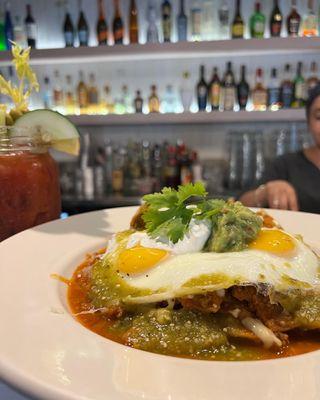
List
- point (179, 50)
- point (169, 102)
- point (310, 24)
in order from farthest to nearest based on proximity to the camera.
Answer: point (169, 102)
point (310, 24)
point (179, 50)

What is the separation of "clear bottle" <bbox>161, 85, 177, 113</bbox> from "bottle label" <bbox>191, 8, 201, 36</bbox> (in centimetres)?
56

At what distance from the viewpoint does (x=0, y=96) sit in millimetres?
4152

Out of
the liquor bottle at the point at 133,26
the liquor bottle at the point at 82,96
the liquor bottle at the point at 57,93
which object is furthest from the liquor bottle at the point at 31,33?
the liquor bottle at the point at 133,26

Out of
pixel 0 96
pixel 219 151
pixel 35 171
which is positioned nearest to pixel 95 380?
pixel 35 171

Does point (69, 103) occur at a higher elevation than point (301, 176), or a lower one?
higher

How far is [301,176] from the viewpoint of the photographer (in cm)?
284

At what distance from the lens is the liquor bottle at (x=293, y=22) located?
3.47m

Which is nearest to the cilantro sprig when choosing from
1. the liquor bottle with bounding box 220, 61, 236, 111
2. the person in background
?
the person in background

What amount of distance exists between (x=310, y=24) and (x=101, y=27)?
187 cm

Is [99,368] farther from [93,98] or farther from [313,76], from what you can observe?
[313,76]

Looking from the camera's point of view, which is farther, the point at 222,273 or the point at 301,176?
the point at 301,176

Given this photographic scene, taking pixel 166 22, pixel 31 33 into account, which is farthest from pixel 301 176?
pixel 31 33

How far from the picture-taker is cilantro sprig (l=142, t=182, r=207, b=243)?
100cm

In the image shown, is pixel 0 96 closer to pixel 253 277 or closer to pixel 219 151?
pixel 219 151
